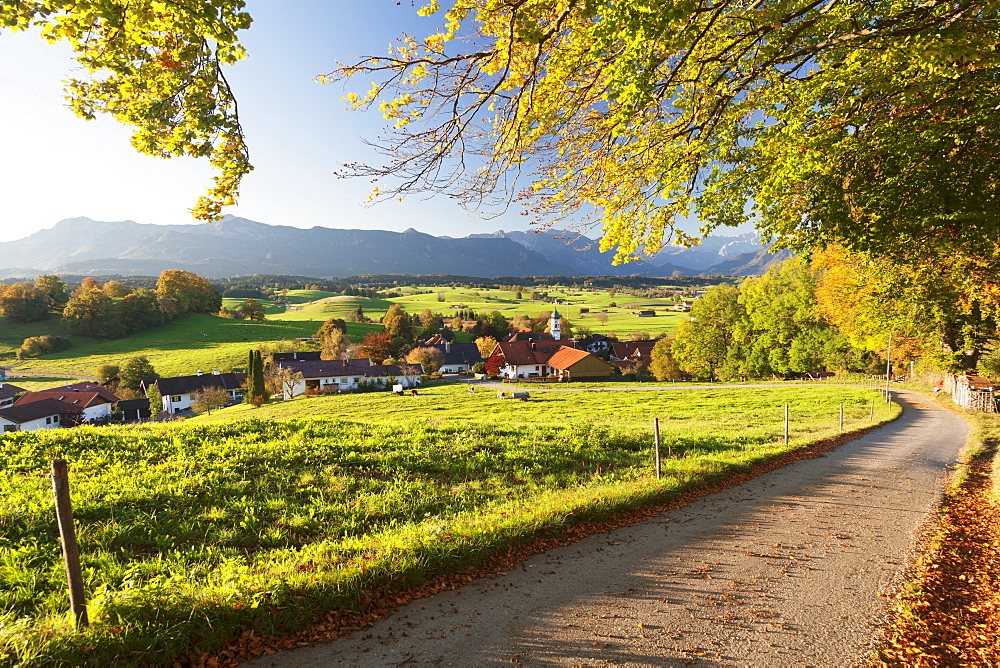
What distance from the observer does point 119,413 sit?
203 feet

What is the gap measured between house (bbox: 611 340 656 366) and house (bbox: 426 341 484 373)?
28638mm

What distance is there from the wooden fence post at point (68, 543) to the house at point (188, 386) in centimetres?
7322

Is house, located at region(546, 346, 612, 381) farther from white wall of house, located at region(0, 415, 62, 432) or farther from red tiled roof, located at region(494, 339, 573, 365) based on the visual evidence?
white wall of house, located at region(0, 415, 62, 432)

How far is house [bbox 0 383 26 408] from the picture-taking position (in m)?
58.6

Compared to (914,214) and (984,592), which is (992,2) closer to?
(914,214)

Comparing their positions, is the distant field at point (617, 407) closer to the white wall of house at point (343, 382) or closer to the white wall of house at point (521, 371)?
the white wall of house at point (343, 382)

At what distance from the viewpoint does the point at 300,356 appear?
274ft

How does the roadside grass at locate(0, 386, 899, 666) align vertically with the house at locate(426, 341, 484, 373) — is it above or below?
above

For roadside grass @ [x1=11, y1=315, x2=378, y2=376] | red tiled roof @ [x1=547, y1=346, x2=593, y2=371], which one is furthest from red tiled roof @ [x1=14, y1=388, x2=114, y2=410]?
red tiled roof @ [x1=547, y1=346, x2=593, y2=371]

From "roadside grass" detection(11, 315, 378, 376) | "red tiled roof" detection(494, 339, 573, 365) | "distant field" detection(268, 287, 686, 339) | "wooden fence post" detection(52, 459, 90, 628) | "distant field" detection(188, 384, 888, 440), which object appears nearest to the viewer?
"wooden fence post" detection(52, 459, 90, 628)

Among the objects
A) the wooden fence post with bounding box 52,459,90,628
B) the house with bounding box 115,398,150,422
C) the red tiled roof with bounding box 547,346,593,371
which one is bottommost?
the house with bounding box 115,398,150,422

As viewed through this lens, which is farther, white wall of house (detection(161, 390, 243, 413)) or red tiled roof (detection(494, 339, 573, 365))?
red tiled roof (detection(494, 339, 573, 365))

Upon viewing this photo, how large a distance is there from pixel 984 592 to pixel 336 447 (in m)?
10.5

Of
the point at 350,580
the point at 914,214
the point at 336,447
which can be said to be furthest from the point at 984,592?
the point at 336,447
